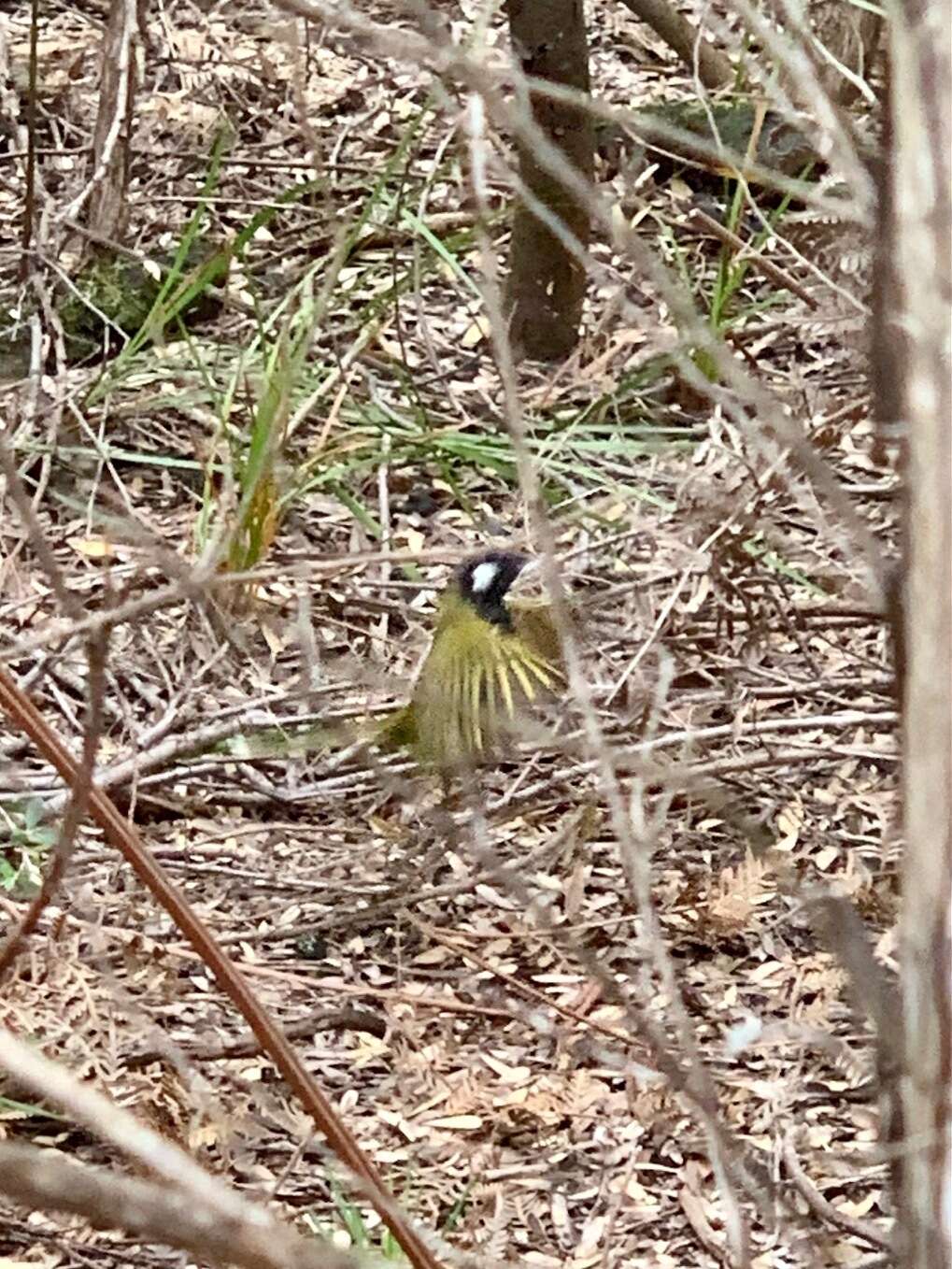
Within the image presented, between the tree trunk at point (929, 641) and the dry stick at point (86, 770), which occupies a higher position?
the tree trunk at point (929, 641)

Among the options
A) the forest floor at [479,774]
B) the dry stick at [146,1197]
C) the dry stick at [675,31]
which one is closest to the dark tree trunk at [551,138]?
the forest floor at [479,774]

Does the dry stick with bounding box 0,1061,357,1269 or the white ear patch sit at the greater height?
the dry stick with bounding box 0,1061,357,1269

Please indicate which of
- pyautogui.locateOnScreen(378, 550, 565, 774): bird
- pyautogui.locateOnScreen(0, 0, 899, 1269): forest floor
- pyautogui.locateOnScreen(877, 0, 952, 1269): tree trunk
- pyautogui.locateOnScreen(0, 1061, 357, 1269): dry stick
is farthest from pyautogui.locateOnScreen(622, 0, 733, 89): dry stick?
pyautogui.locateOnScreen(0, 1061, 357, 1269): dry stick

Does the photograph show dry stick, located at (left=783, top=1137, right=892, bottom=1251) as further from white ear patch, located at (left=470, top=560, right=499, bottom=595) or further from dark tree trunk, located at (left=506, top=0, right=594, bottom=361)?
dark tree trunk, located at (left=506, top=0, right=594, bottom=361)

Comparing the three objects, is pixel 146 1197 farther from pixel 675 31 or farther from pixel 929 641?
pixel 675 31

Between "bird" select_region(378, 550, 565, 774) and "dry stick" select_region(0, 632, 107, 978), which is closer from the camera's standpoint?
"dry stick" select_region(0, 632, 107, 978)

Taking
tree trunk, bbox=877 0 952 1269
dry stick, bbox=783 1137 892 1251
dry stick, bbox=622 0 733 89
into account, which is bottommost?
dry stick, bbox=783 1137 892 1251

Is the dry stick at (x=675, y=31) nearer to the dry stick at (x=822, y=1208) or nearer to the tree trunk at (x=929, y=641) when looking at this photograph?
the dry stick at (x=822, y=1208)
